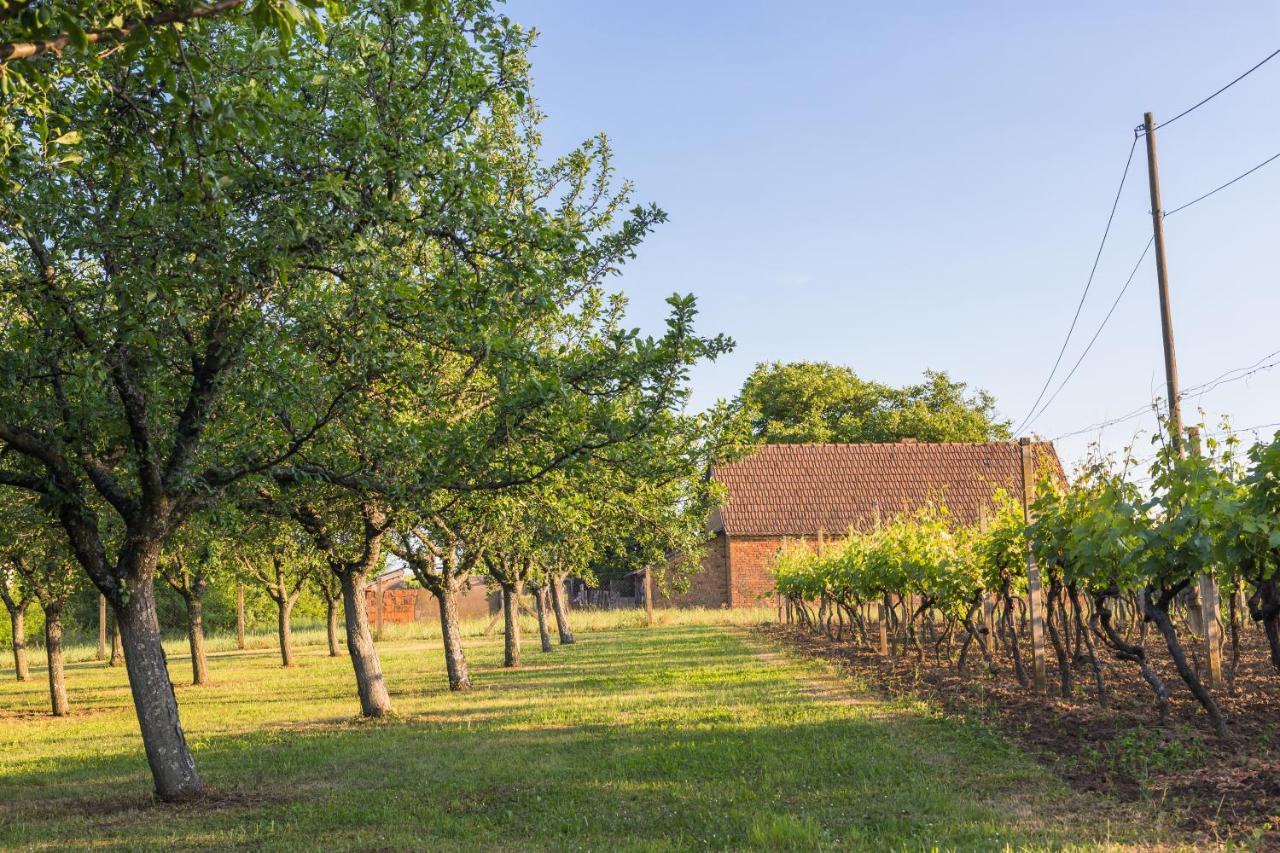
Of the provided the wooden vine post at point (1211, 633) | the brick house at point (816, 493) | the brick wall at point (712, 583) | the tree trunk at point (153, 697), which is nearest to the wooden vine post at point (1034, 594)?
the wooden vine post at point (1211, 633)

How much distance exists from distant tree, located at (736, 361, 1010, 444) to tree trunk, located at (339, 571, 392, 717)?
42.4 meters

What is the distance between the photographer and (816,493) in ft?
151

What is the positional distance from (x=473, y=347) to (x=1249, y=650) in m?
15.2

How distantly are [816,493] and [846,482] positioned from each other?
143 centimetres

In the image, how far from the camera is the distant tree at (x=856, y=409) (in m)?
56.6

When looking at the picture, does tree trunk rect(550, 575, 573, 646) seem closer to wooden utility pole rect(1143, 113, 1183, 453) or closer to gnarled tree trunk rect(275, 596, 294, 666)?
gnarled tree trunk rect(275, 596, 294, 666)

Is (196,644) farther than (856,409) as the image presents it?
No

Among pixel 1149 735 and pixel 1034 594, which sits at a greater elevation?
pixel 1034 594

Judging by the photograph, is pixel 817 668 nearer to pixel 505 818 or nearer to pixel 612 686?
pixel 612 686

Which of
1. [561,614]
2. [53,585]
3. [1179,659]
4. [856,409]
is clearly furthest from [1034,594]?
[856,409]

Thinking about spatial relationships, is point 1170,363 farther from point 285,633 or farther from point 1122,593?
point 285,633

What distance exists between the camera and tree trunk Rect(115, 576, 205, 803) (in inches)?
356

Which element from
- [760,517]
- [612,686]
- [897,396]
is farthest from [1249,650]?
[897,396]

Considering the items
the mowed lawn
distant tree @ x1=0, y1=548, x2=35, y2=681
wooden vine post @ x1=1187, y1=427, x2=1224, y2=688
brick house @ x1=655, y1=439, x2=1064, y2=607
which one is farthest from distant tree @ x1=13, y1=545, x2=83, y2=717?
brick house @ x1=655, y1=439, x2=1064, y2=607
